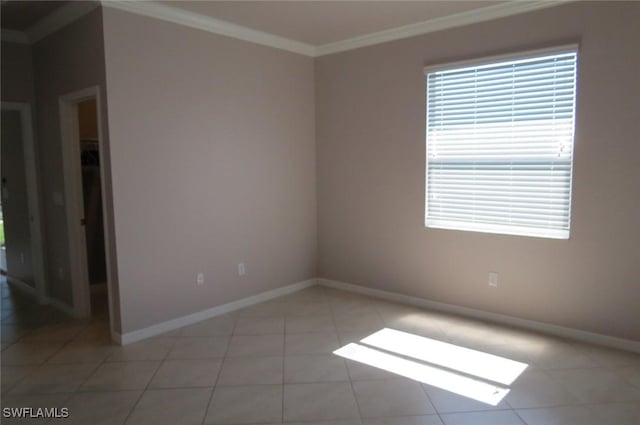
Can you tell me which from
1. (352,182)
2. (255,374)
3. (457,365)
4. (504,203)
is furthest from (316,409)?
(352,182)

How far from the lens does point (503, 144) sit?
3.72m

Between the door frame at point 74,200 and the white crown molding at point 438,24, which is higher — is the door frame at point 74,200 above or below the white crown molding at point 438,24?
below

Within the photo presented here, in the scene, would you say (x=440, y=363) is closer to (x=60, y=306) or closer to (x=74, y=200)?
(x=74, y=200)

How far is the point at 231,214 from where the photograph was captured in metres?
4.25

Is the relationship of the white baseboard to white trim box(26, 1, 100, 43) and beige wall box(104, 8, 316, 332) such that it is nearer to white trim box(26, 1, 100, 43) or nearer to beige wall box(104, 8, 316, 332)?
beige wall box(104, 8, 316, 332)

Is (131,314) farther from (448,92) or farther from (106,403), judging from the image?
(448,92)

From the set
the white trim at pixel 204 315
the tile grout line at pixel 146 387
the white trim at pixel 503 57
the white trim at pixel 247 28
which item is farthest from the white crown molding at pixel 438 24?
the tile grout line at pixel 146 387

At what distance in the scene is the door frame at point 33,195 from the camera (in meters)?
4.28

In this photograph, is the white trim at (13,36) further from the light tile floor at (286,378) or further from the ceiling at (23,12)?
the light tile floor at (286,378)

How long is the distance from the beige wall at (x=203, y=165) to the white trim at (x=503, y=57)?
1560 millimetres

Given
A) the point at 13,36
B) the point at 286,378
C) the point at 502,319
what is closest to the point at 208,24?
the point at 13,36

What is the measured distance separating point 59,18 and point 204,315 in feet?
9.43

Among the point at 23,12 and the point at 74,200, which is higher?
the point at 23,12

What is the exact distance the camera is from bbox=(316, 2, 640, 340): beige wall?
3176 mm
